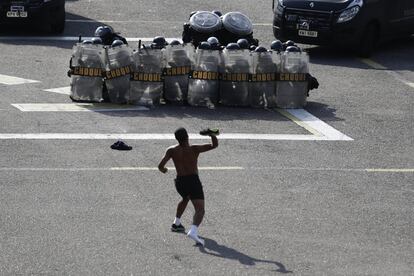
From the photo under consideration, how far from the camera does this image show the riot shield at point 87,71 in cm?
2031

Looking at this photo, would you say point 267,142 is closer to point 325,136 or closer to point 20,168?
point 325,136

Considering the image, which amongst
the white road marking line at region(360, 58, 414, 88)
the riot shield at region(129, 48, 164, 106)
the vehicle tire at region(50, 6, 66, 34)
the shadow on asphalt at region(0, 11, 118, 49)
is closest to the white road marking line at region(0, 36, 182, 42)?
the shadow on asphalt at region(0, 11, 118, 49)

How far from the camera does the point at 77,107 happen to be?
20.3 m

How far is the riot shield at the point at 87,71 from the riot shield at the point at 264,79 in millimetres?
2706

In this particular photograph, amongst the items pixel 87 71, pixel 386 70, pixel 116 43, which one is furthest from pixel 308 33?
pixel 87 71

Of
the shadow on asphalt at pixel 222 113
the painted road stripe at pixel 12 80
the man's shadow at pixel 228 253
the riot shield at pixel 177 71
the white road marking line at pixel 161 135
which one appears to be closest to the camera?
the man's shadow at pixel 228 253

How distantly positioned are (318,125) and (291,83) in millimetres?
1394

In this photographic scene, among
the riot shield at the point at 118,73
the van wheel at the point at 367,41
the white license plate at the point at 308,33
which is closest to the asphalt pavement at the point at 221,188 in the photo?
the riot shield at the point at 118,73

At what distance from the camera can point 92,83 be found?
803 inches

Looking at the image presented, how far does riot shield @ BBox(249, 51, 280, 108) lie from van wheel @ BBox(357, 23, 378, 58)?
5.14 m

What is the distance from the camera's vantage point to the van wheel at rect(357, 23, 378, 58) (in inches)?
1004

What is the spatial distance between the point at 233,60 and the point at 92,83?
2518mm

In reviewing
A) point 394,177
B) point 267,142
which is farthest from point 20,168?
point 394,177

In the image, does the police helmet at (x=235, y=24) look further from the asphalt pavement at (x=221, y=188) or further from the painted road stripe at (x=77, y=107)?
the painted road stripe at (x=77, y=107)
